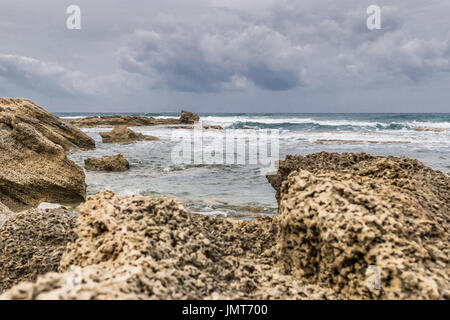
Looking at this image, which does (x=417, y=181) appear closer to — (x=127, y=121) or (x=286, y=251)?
(x=286, y=251)

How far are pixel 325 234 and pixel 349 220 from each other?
0.13m

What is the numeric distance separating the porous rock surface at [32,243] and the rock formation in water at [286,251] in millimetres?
873

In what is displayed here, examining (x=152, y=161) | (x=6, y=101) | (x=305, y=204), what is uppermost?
(x=6, y=101)

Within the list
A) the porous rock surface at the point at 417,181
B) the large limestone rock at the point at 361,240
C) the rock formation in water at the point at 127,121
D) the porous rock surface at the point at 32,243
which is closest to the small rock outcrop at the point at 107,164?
the porous rock surface at the point at 32,243

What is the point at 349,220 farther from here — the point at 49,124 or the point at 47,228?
the point at 49,124

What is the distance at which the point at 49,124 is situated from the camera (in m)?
13.5

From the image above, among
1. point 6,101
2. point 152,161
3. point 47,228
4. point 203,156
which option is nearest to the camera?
point 47,228

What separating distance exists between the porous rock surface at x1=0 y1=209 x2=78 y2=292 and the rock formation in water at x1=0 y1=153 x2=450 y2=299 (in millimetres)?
873

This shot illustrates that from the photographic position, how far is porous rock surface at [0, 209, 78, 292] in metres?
2.75

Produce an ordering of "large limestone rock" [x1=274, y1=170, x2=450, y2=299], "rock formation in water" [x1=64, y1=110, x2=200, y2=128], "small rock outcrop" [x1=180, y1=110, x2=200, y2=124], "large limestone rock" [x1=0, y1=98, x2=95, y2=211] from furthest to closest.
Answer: "small rock outcrop" [x1=180, y1=110, x2=200, y2=124] < "rock formation in water" [x1=64, y1=110, x2=200, y2=128] < "large limestone rock" [x1=0, y1=98, x2=95, y2=211] < "large limestone rock" [x1=274, y1=170, x2=450, y2=299]

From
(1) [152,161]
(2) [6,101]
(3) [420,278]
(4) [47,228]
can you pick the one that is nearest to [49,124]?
(2) [6,101]

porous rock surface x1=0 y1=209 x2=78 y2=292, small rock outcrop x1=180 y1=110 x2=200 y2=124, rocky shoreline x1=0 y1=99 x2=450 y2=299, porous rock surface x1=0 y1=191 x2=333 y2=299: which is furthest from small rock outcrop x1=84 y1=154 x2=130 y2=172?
small rock outcrop x1=180 y1=110 x2=200 y2=124

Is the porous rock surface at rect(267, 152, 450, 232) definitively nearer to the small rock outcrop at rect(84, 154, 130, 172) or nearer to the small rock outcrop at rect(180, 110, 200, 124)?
the small rock outcrop at rect(84, 154, 130, 172)

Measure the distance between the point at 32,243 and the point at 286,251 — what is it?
7.16 ft
